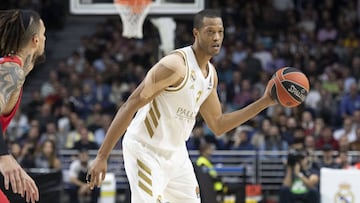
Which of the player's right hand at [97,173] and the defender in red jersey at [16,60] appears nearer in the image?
the defender in red jersey at [16,60]

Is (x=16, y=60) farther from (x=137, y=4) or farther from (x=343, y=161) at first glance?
(x=343, y=161)

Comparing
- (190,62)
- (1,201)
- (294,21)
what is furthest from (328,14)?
(1,201)

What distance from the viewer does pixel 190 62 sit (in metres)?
6.05

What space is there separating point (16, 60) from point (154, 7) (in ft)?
19.1

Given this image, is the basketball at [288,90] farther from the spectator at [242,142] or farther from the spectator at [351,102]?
the spectator at [351,102]


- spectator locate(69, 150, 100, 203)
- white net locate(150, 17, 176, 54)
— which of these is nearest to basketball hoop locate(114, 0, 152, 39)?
white net locate(150, 17, 176, 54)

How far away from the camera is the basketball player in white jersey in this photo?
5.84 meters

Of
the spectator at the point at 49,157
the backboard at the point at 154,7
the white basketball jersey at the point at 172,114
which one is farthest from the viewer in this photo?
the spectator at the point at 49,157

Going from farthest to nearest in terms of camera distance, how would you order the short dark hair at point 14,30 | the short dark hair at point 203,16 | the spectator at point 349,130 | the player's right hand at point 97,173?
the spectator at point 349,130, the short dark hair at point 203,16, the player's right hand at point 97,173, the short dark hair at point 14,30

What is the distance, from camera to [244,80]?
1514 cm

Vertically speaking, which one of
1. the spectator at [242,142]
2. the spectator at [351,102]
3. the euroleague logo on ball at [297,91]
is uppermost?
the euroleague logo on ball at [297,91]

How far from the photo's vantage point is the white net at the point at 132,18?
9.88 m

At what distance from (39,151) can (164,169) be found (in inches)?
298

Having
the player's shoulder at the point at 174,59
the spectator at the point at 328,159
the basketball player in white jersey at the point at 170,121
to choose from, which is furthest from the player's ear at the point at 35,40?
the spectator at the point at 328,159
